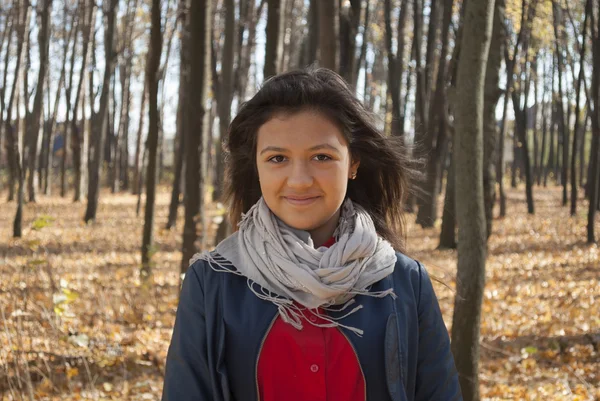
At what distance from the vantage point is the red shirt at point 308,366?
1939 millimetres

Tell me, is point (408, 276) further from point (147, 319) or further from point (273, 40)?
point (147, 319)

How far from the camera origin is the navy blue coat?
1.97 metres

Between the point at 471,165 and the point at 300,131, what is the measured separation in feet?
7.10

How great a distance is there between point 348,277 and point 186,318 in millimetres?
485

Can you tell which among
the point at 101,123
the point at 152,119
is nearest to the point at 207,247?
the point at 152,119

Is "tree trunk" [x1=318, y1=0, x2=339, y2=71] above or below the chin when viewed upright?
above

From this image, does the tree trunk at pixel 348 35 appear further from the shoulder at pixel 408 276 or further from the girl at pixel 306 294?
the shoulder at pixel 408 276

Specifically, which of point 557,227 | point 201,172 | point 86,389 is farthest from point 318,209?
point 557,227

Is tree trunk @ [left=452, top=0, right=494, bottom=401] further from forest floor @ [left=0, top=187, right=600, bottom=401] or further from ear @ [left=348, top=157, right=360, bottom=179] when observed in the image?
ear @ [left=348, top=157, right=360, bottom=179]

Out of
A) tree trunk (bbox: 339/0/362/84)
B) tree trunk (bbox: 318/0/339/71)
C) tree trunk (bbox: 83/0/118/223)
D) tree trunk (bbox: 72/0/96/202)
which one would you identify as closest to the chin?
tree trunk (bbox: 318/0/339/71)

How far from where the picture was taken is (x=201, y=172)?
25.2 feet

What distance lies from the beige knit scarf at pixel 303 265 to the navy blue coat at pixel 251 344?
4cm

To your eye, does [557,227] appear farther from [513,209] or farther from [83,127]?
[83,127]

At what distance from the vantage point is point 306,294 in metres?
2.00
